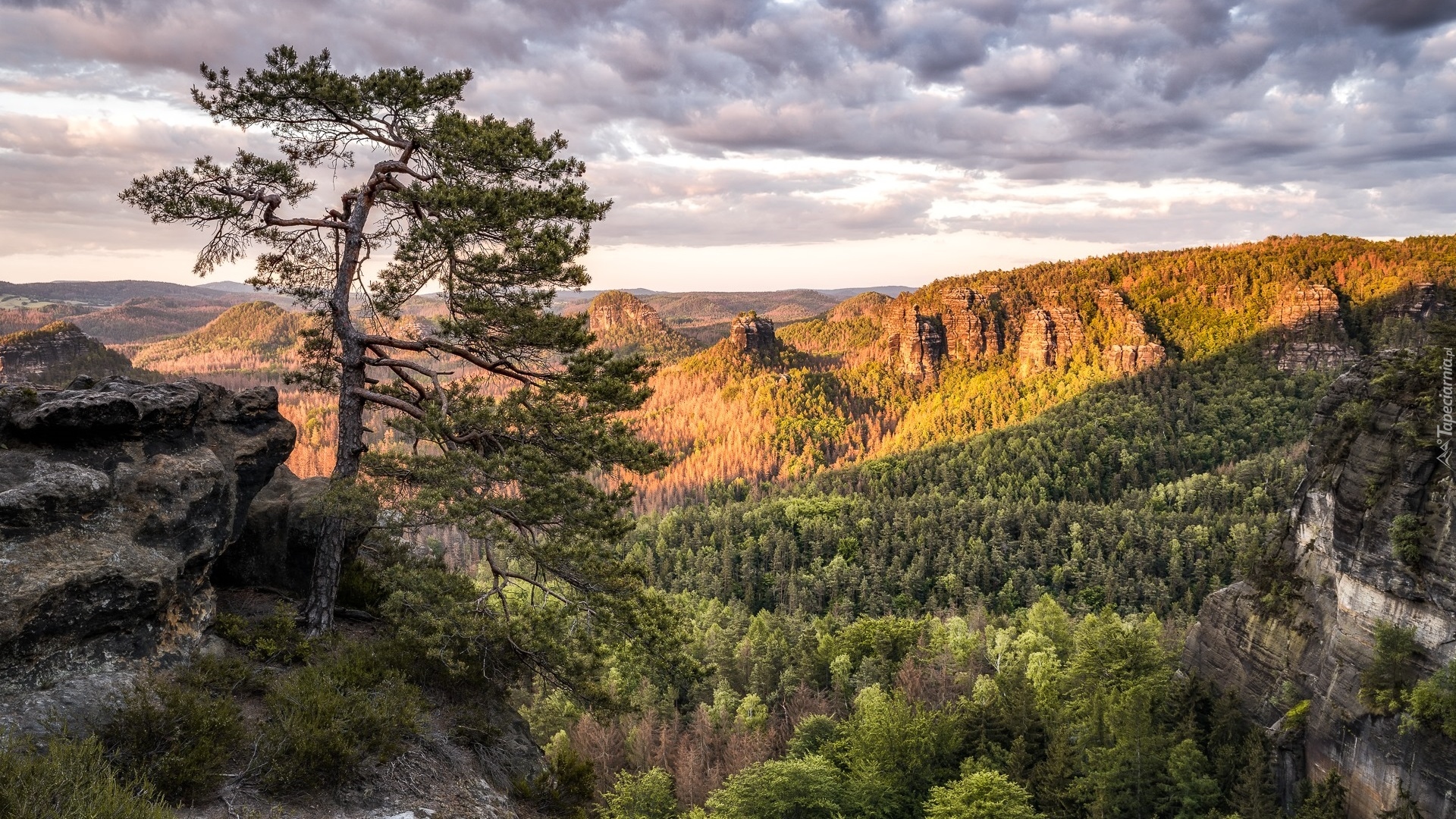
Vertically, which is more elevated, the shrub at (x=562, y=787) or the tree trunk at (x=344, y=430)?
the tree trunk at (x=344, y=430)

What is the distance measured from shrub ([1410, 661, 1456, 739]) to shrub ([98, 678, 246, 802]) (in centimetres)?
3539

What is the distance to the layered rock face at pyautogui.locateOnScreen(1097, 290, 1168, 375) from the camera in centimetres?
18188

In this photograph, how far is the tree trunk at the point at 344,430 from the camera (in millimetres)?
16734

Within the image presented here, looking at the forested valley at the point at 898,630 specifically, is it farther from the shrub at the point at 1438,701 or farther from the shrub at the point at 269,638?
the shrub at the point at 1438,701

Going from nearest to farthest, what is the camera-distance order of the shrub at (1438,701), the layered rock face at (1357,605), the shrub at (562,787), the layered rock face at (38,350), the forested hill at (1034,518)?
the shrub at (562,787) < the shrub at (1438,701) < the layered rock face at (1357,605) < the forested hill at (1034,518) < the layered rock face at (38,350)

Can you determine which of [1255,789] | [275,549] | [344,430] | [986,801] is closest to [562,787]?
[344,430]

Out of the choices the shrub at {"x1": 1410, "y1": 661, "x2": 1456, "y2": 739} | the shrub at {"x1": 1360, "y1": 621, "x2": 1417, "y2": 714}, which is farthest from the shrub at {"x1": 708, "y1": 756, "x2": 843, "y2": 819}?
the shrub at {"x1": 1410, "y1": 661, "x2": 1456, "y2": 739}

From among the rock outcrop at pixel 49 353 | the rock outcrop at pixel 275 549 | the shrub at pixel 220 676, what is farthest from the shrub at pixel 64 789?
the rock outcrop at pixel 49 353

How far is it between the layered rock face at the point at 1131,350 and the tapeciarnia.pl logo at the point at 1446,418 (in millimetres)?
164456

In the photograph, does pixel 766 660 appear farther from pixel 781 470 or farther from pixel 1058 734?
pixel 781 470

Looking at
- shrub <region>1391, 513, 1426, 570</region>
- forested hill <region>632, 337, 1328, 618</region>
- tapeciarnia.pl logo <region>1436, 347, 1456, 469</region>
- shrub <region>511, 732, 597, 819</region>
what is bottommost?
forested hill <region>632, 337, 1328, 618</region>

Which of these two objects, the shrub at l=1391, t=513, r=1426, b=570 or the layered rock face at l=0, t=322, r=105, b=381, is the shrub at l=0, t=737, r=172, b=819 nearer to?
the shrub at l=1391, t=513, r=1426, b=570

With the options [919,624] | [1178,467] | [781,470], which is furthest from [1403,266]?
[919,624]

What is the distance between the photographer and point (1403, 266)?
614ft
